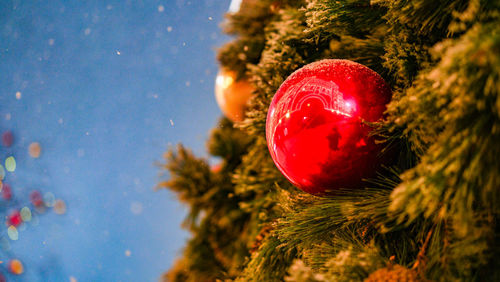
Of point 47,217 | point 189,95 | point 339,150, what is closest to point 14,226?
point 47,217

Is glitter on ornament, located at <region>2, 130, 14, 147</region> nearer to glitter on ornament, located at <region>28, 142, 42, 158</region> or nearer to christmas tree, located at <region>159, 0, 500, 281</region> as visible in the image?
glitter on ornament, located at <region>28, 142, 42, 158</region>

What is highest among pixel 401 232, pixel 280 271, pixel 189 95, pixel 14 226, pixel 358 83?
pixel 358 83

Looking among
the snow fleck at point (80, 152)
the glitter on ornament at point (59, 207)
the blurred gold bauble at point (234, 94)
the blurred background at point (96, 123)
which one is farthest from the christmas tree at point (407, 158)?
the glitter on ornament at point (59, 207)

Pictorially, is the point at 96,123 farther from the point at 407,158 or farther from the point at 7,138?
the point at 407,158

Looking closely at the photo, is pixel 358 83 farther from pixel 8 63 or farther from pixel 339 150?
pixel 8 63

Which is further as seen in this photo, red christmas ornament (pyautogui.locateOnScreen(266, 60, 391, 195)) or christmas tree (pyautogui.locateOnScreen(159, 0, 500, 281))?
red christmas ornament (pyautogui.locateOnScreen(266, 60, 391, 195))

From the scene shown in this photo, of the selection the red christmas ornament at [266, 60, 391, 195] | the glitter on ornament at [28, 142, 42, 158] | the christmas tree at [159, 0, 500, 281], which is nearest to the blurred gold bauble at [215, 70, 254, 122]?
the christmas tree at [159, 0, 500, 281]

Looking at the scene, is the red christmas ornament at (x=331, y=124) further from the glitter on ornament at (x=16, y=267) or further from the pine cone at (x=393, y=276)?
the glitter on ornament at (x=16, y=267)
